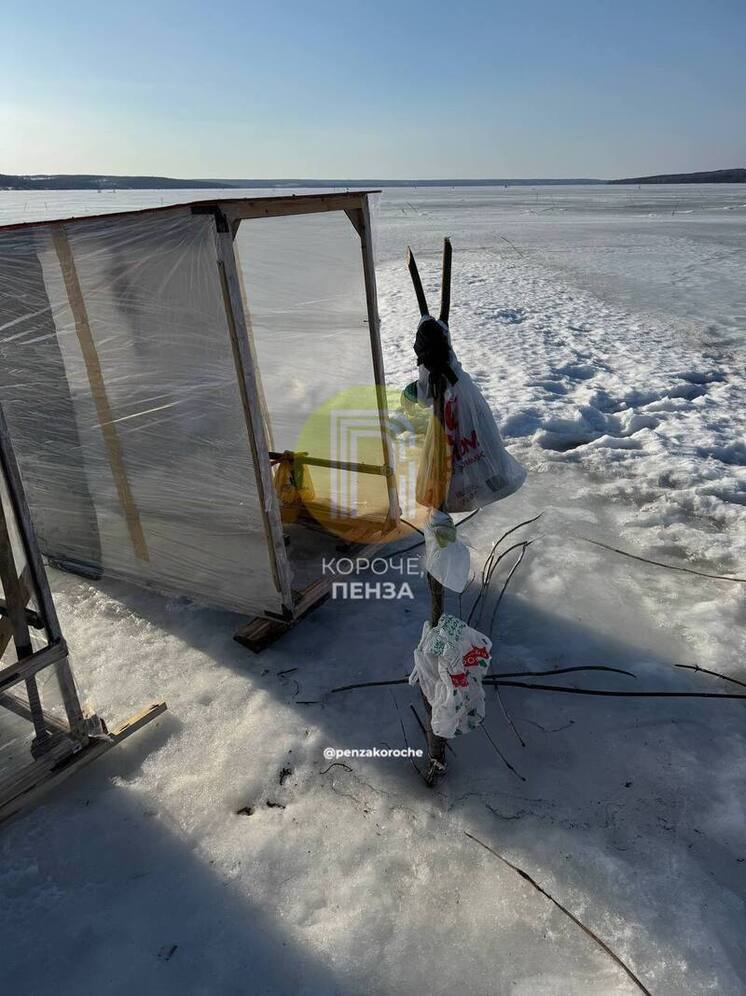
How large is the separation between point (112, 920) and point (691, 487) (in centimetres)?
498

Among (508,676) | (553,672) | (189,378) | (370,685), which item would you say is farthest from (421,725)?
(189,378)

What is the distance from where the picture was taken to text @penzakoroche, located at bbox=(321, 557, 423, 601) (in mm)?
4309

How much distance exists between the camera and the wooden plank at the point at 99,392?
3633 mm

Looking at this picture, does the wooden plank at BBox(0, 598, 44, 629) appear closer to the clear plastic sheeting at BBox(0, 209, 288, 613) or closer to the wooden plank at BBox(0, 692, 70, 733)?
the wooden plank at BBox(0, 692, 70, 733)

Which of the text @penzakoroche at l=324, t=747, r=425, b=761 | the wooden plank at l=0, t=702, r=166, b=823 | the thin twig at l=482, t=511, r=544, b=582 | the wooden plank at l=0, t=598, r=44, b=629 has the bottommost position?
the text @penzakoroche at l=324, t=747, r=425, b=761

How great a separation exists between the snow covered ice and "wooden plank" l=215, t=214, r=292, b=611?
529 millimetres

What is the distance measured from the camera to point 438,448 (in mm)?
2422

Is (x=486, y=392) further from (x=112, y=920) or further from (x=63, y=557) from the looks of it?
(x=112, y=920)

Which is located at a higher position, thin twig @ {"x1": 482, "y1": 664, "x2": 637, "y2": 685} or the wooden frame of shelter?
the wooden frame of shelter

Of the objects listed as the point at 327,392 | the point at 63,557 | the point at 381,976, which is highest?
the point at 327,392

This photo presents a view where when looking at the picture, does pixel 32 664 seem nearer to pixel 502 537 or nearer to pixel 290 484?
pixel 290 484

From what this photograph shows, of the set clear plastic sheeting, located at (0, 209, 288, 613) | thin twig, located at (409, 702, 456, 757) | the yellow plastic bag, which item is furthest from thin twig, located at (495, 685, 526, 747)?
the yellow plastic bag

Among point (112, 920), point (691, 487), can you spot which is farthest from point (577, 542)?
point (112, 920)

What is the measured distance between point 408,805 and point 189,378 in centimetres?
242
